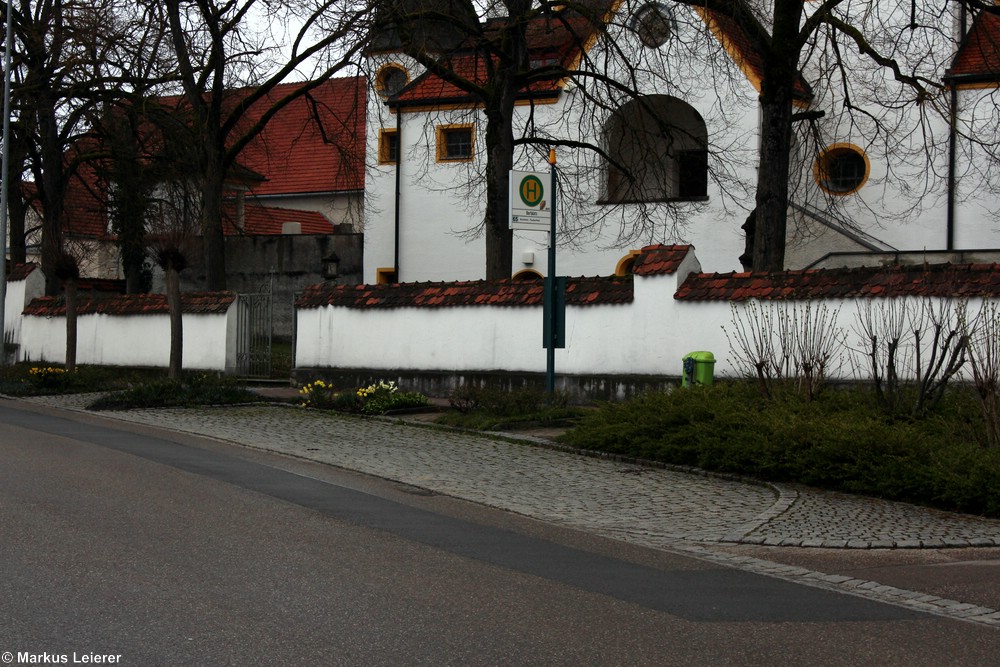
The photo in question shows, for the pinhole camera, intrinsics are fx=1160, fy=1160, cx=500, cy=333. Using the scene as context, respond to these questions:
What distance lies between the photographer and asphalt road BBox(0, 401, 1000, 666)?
17.2 feet

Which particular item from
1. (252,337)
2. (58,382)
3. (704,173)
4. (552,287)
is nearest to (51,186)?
(58,382)

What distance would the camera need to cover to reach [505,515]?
9.64 m

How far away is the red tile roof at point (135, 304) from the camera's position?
81.7 ft

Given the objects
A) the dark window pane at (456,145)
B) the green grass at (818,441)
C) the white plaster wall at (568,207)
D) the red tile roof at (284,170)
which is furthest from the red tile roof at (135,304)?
the green grass at (818,441)

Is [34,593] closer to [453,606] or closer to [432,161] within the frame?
[453,606]

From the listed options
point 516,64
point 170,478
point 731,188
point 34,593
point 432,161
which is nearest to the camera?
point 34,593

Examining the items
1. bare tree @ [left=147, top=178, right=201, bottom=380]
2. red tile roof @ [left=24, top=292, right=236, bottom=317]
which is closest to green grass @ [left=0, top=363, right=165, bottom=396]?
bare tree @ [left=147, top=178, right=201, bottom=380]

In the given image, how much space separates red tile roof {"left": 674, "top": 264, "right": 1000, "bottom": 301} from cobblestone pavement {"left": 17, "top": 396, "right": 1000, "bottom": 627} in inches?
159

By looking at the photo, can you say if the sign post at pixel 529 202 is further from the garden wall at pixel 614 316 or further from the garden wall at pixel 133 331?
the garden wall at pixel 133 331

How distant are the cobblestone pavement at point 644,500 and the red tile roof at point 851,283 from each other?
4.03 metres

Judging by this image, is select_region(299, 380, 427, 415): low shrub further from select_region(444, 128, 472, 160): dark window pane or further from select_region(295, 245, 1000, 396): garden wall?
select_region(444, 128, 472, 160): dark window pane

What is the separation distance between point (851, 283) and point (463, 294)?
7215 mm

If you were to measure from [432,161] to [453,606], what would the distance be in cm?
3014

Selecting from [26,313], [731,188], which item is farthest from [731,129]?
[26,313]
